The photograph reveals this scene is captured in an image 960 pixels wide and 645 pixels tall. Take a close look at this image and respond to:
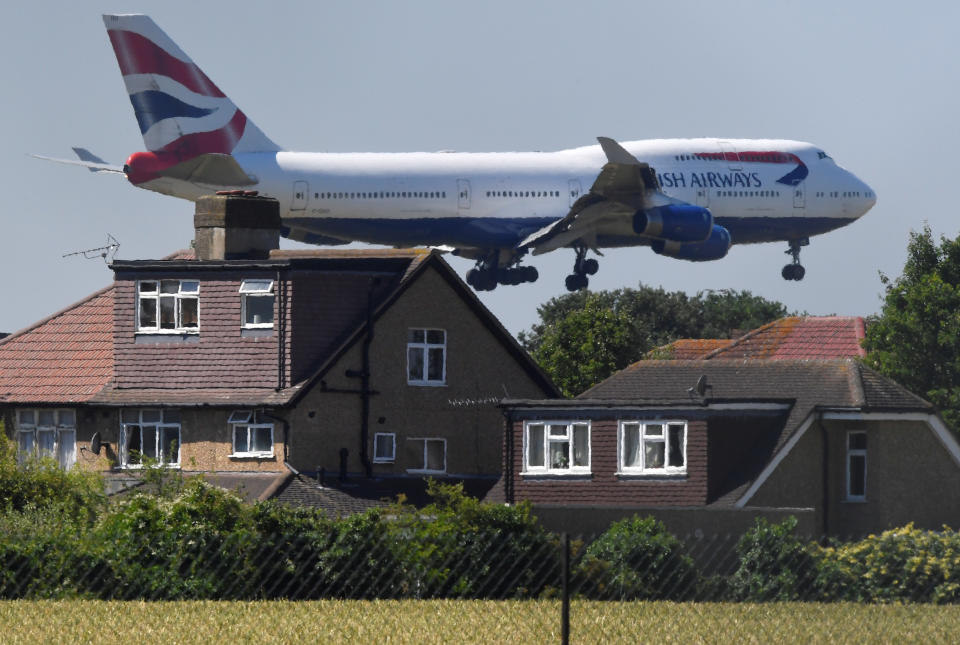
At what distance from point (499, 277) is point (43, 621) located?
52.6m

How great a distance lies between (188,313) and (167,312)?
661mm

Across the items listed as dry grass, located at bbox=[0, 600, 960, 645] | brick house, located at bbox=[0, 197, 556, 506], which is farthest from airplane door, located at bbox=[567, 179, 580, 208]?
dry grass, located at bbox=[0, 600, 960, 645]

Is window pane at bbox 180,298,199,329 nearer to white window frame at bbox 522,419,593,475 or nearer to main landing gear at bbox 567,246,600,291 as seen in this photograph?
white window frame at bbox 522,419,593,475

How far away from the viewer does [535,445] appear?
1801 inches

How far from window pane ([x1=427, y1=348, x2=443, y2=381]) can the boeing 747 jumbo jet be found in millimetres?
19164

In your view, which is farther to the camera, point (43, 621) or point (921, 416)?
→ point (921, 416)

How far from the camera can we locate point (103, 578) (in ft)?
91.9

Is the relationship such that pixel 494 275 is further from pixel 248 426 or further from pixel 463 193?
pixel 248 426

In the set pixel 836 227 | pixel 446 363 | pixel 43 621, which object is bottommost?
pixel 43 621

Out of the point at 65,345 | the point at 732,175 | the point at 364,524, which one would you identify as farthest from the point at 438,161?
the point at 364,524

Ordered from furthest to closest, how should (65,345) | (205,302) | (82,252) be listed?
1. (82,252)
2. (65,345)
3. (205,302)

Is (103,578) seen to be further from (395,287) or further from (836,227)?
(836,227)

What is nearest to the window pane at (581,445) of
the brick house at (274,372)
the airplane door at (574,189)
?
the brick house at (274,372)

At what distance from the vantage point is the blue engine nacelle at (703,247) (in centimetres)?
7194
